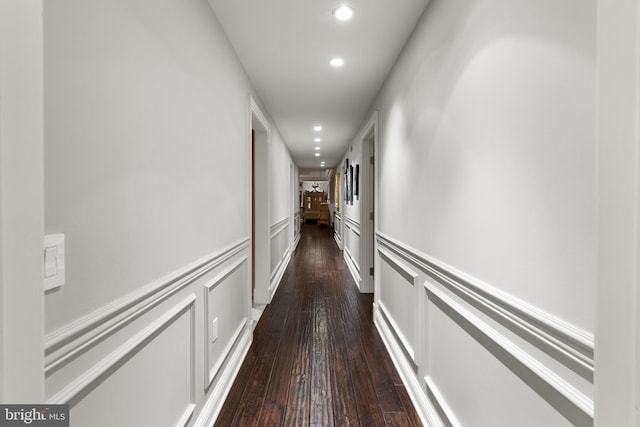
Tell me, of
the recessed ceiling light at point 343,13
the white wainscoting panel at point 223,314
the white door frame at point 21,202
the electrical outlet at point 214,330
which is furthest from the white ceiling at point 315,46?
the electrical outlet at point 214,330

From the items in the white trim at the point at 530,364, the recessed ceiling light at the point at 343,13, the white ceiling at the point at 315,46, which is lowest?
the white trim at the point at 530,364

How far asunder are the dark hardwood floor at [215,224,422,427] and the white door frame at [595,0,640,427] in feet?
5.30

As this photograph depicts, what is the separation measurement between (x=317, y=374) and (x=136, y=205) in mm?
1781

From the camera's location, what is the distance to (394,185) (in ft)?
8.90

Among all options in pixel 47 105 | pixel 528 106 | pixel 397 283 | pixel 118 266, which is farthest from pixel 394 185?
pixel 47 105

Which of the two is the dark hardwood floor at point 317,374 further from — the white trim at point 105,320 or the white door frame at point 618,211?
the white door frame at point 618,211

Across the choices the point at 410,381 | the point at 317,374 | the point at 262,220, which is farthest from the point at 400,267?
the point at 262,220

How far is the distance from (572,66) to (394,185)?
1886 millimetres

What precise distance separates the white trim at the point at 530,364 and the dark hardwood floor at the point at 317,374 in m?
0.82

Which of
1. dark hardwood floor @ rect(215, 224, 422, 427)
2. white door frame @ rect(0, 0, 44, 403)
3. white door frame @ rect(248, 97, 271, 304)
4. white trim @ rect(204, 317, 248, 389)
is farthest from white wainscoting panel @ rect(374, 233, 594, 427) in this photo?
white door frame @ rect(248, 97, 271, 304)

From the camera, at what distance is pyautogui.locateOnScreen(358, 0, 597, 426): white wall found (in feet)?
2.71

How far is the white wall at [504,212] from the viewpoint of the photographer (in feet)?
2.71

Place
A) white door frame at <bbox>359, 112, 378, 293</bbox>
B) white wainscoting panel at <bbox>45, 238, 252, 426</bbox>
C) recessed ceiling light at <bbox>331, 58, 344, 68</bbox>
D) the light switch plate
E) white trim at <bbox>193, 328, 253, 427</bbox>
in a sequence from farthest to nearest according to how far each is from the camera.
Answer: white door frame at <bbox>359, 112, 378, 293</bbox>
recessed ceiling light at <bbox>331, 58, 344, 68</bbox>
white trim at <bbox>193, 328, 253, 427</bbox>
white wainscoting panel at <bbox>45, 238, 252, 426</bbox>
the light switch plate

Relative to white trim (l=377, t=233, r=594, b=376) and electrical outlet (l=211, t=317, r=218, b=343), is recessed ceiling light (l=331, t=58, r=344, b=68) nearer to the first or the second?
white trim (l=377, t=233, r=594, b=376)
